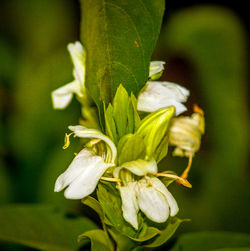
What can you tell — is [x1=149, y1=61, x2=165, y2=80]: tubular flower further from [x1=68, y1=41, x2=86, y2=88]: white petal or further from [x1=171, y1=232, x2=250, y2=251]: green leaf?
[x1=171, y1=232, x2=250, y2=251]: green leaf

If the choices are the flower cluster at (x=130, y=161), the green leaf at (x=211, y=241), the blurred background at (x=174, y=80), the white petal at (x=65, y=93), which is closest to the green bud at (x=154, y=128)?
the flower cluster at (x=130, y=161)

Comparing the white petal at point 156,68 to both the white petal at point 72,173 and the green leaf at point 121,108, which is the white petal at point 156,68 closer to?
the green leaf at point 121,108

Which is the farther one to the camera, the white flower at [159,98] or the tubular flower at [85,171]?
the white flower at [159,98]

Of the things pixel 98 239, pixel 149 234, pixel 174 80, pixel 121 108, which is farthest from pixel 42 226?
pixel 174 80

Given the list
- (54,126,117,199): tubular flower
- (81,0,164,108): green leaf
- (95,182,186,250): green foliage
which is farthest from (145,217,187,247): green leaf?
(81,0,164,108): green leaf

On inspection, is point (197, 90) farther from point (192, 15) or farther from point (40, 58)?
point (40, 58)

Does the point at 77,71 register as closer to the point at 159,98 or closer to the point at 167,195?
the point at 159,98
